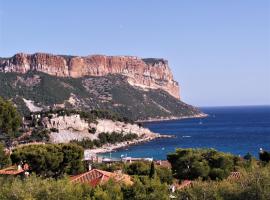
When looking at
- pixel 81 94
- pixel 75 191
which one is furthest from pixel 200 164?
pixel 81 94

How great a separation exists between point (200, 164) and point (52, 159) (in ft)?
31.8

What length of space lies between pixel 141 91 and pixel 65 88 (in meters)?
47.1

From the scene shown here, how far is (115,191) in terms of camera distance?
846 inches

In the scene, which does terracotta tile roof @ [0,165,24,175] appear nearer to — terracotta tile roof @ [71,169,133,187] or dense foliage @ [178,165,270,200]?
terracotta tile roof @ [71,169,133,187]

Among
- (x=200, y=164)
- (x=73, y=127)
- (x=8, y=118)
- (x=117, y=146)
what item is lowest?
(x=117, y=146)

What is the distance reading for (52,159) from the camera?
112 ft

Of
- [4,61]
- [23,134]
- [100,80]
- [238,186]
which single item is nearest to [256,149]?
[23,134]

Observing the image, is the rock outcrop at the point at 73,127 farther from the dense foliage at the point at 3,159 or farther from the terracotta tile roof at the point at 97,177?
the terracotta tile roof at the point at 97,177

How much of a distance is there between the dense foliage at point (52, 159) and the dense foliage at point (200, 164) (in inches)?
262

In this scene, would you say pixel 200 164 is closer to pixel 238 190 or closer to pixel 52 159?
pixel 52 159

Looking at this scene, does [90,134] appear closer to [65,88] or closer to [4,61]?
[65,88]

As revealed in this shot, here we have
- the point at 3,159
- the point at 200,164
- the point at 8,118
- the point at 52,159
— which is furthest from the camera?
the point at 3,159

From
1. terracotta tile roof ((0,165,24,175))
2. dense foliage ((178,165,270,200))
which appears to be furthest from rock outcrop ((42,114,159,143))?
dense foliage ((178,165,270,200))

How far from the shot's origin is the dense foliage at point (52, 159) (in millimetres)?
34125
